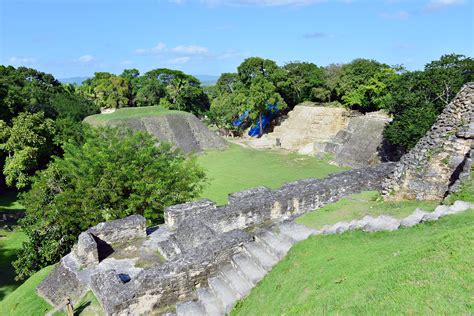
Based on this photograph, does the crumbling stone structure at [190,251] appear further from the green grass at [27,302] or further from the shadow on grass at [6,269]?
the shadow on grass at [6,269]

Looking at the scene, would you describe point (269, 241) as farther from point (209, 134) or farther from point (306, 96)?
point (306, 96)

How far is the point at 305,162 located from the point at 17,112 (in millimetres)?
24432

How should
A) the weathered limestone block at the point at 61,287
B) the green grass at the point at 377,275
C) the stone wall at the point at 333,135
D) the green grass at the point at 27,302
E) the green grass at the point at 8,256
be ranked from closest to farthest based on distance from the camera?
the green grass at the point at 377,275 → the weathered limestone block at the point at 61,287 → the green grass at the point at 27,302 → the green grass at the point at 8,256 → the stone wall at the point at 333,135

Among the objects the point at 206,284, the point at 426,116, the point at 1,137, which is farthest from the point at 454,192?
the point at 1,137

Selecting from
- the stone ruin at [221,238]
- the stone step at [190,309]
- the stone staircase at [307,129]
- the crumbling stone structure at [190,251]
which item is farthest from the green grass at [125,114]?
the stone step at [190,309]

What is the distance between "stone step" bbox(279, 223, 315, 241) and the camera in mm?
7760

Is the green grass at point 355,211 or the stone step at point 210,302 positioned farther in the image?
the green grass at point 355,211

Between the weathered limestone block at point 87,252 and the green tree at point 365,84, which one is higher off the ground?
the green tree at point 365,84

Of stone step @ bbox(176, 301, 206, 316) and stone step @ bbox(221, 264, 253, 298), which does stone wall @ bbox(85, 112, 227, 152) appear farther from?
stone step @ bbox(176, 301, 206, 316)

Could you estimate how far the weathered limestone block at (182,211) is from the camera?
450 inches

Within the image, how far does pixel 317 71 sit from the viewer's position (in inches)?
1914

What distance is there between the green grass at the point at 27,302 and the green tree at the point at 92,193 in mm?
1818

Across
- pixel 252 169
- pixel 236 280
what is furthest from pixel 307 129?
pixel 236 280

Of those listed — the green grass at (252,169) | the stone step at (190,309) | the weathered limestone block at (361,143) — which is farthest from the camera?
the weathered limestone block at (361,143)
